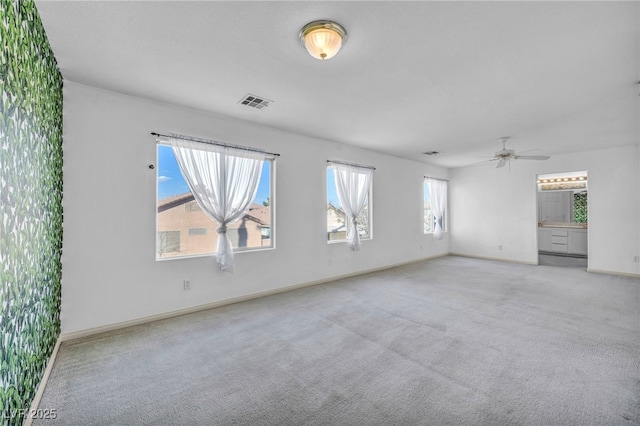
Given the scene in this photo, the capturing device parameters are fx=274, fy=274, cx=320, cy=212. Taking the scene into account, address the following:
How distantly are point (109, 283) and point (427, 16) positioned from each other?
12.6 ft

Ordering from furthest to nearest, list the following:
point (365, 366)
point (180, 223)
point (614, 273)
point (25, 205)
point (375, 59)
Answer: point (614, 273)
point (180, 223)
point (375, 59)
point (365, 366)
point (25, 205)

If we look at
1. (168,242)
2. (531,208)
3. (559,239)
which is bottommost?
(559,239)

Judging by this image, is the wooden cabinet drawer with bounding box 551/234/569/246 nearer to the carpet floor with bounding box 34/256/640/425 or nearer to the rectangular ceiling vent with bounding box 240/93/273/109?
the carpet floor with bounding box 34/256/640/425

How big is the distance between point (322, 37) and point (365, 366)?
→ 257 cm

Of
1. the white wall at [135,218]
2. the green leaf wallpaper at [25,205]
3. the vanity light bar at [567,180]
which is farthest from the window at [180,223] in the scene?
the vanity light bar at [567,180]

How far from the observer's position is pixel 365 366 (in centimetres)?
226

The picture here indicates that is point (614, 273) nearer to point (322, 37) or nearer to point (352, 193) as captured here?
point (352, 193)

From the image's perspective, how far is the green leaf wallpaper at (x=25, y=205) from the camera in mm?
1340

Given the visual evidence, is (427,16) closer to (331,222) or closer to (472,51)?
(472,51)

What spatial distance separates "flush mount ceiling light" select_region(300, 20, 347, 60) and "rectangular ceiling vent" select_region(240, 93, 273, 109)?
1.25 m

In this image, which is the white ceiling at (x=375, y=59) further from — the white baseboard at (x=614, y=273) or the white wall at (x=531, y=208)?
the white baseboard at (x=614, y=273)

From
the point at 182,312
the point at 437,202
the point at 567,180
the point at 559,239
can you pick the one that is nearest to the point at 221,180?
the point at 182,312

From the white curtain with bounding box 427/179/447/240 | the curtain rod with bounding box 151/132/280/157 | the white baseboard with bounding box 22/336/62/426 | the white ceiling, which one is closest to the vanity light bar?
the white curtain with bounding box 427/179/447/240

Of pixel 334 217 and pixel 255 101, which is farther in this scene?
pixel 334 217
